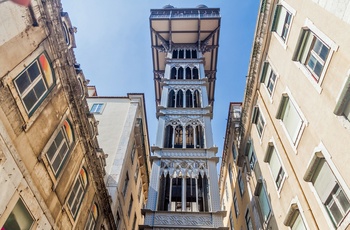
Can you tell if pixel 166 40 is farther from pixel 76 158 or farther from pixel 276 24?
pixel 76 158

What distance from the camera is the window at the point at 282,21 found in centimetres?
1434

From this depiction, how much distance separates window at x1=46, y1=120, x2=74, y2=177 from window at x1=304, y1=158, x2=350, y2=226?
390 inches

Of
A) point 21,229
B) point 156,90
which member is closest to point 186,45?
point 156,90

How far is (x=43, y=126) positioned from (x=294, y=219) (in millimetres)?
11070

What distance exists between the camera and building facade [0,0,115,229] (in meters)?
9.08

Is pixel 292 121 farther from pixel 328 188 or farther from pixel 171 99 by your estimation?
pixel 171 99

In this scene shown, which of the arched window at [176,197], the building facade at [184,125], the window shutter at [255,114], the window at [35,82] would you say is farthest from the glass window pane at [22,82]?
the arched window at [176,197]

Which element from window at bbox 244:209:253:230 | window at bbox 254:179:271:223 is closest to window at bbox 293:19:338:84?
window at bbox 254:179:271:223

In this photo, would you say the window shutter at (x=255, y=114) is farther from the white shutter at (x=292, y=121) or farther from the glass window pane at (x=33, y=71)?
the glass window pane at (x=33, y=71)

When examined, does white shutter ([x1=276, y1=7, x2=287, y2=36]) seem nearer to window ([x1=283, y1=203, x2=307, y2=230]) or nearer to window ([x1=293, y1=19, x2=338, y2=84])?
window ([x1=293, y1=19, x2=338, y2=84])

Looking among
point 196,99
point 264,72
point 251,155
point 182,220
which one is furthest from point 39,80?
point 196,99

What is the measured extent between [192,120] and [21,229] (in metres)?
21.6

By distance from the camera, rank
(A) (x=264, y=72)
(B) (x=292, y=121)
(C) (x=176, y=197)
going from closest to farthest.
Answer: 1. (B) (x=292, y=121)
2. (A) (x=264, y=72)
3. (C) (x=176, y=197)

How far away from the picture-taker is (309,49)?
475 inches
